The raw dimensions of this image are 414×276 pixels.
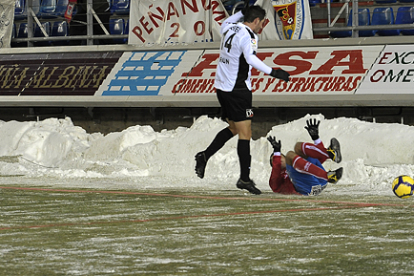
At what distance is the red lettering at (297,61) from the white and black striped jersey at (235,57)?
6980mm

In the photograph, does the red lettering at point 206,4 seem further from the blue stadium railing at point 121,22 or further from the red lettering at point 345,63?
the red lettering at point 345,63

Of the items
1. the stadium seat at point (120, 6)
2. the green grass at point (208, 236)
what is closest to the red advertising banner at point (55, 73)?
the stadium seat at point (120, 6)

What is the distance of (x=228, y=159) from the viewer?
11.2m

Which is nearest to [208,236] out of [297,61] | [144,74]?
[297,61]

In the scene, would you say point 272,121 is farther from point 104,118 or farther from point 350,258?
point 350,258

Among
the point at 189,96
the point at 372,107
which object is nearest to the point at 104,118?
the point at 189,96

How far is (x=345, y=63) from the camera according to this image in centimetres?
1460

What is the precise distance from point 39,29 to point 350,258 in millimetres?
16679

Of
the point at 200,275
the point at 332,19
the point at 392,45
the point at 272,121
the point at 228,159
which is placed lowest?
the point at 200,275

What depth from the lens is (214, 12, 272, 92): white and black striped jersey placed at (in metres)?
7.82

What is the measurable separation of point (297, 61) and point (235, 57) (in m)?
7.38

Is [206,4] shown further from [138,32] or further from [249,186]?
[249,186]

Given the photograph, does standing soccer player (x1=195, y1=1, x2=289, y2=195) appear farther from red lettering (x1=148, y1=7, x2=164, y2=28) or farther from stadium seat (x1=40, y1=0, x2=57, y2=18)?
stadium seat (x1=40, y1=0, x2=57, y2=18)

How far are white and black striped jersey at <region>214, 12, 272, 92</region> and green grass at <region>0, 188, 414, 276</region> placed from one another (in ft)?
4.39
